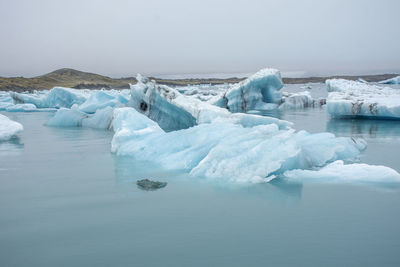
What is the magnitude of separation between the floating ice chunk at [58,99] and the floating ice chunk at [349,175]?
1389 cm

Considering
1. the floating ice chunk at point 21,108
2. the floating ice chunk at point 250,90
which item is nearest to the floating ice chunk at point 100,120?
the floating ice chunk at point 250,90

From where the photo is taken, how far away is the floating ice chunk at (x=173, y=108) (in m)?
7.30

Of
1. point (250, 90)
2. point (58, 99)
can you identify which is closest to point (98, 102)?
point (58, 99)

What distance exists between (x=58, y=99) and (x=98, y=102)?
4668 mm

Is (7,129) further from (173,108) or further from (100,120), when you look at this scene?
(173,108)

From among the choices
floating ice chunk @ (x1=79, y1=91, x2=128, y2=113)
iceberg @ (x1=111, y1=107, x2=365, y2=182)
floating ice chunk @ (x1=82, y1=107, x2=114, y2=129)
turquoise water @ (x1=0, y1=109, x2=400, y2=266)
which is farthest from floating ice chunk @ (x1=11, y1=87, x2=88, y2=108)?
turquoise water @ (x1=0, y1=109, x2=400, y2=266)

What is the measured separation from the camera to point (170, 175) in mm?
4188

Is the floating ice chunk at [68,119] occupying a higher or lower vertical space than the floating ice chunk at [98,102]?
lower

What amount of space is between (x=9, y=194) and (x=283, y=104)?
541 inches

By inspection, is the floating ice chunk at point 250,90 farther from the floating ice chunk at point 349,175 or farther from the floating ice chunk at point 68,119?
the floating ice chunk at point 349,175

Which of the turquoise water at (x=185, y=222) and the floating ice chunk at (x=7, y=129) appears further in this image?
the floating ice chunk at (x=7, y=129)

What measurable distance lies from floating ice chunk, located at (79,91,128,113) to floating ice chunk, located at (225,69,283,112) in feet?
14.6

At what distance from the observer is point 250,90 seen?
14172 millimetres

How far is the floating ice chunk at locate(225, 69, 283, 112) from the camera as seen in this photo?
13555 mm
